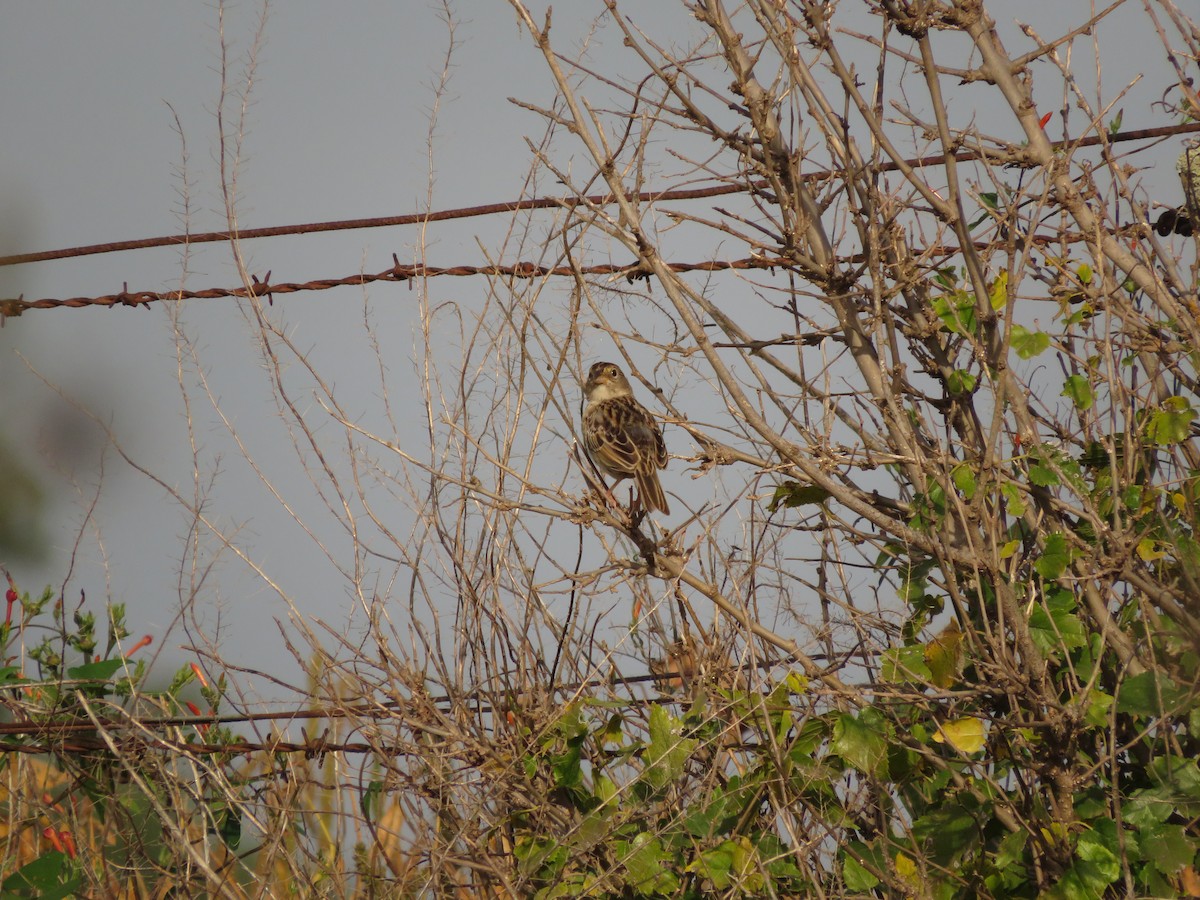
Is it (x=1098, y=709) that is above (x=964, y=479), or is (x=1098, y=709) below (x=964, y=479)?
below

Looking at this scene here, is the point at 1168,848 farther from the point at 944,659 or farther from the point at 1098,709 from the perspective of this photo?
the point at 944,659

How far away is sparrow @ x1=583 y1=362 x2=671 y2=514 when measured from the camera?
4777 mm

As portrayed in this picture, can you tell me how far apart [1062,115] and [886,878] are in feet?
8.03

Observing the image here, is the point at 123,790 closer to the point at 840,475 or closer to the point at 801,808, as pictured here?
the point at 801,808

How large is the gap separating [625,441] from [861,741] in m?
2.35

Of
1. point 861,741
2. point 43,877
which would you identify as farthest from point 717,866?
point 43,877

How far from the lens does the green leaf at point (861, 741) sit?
10.0 ft

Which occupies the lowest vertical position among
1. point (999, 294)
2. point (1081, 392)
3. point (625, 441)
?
point (1081, 392)

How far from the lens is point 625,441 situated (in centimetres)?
516

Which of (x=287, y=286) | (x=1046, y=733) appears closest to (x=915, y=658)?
(x=1046, y=733)

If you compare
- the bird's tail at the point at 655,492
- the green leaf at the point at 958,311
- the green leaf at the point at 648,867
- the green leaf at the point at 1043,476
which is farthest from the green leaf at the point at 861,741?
the bird's tail at the point at 655,492

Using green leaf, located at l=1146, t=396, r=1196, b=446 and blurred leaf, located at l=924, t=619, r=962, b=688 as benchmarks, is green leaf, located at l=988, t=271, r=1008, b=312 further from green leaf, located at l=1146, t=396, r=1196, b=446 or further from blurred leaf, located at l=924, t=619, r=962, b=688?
blurred leaf, located at l=924, t=619, r=962, b=688

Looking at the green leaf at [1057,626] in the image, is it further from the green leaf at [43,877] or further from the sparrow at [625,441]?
the green leaf at [43,877]

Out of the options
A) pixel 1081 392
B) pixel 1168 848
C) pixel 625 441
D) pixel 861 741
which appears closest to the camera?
pixel 1168 848
